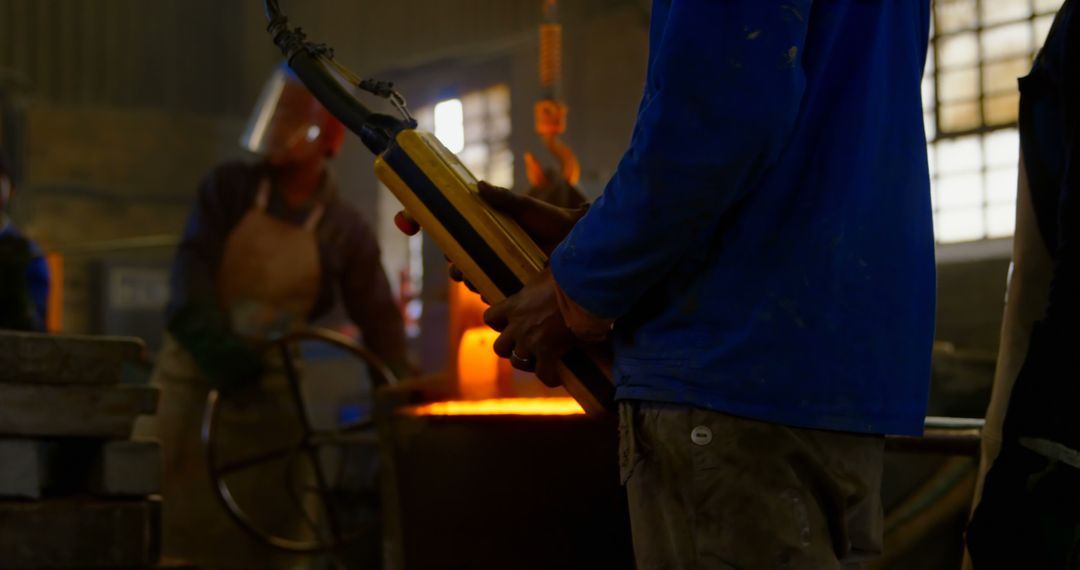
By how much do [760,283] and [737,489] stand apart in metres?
0.23

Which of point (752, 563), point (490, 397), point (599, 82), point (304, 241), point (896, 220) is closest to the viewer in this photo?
point (752, 563)

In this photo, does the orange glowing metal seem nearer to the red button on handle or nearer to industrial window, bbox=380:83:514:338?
the red button on handle

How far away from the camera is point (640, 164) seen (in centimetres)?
123

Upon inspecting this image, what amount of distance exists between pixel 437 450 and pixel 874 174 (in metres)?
1.76

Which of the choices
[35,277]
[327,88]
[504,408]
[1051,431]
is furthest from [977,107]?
[327,88]

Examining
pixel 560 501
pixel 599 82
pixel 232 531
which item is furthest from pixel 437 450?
pixel 599 82

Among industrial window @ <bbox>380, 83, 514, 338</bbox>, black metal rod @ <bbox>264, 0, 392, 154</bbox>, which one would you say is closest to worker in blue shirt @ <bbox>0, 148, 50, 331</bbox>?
black metal rod @ <bbox>264, 0, 392, 154</bbox>

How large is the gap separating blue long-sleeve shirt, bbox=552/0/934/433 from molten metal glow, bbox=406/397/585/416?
4.23ft

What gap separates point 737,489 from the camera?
120 centimetres

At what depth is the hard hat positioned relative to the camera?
4871mm

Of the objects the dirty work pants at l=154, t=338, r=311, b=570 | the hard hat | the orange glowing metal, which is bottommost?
the dirty work pants at l=154, t=338, r=311, b=570

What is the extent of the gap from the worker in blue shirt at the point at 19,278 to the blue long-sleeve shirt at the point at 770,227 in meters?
3.47

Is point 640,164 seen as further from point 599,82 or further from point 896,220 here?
point 599,82

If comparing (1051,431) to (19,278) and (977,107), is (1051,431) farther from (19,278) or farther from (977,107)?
(977,107)
